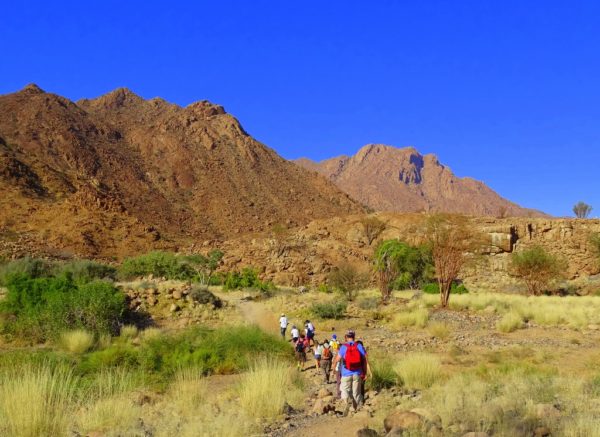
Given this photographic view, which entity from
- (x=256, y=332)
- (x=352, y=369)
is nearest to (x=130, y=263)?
(x=256, y=332)

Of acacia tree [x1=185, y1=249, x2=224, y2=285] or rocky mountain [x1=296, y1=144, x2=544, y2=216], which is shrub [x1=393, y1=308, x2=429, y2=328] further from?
rocky mountain [x1=296, y1=144, x2=544, y2=216]

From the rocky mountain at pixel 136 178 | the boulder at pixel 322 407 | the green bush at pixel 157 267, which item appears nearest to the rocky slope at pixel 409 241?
the green bush at pixel 157 267

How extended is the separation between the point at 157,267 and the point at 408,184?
142890 millimetres

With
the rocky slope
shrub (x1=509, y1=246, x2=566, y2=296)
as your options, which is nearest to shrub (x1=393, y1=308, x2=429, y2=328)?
shrub (x1=509, y1=246, x2=566, y2=296)

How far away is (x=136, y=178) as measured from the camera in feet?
271

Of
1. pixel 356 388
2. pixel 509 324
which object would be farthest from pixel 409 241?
pixel 356 388

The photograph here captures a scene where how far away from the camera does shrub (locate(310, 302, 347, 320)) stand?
83.0 feet

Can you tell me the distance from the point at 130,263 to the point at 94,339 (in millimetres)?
28876

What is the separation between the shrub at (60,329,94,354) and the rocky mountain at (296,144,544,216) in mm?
136403

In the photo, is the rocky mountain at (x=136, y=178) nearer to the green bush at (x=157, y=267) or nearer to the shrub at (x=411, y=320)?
the green bush at (x=157, y=267)

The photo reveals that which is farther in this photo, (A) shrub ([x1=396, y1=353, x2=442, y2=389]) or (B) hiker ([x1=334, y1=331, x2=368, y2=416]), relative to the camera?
(A) shrub ([x1=396, y1=353, x2=442, y2=389])

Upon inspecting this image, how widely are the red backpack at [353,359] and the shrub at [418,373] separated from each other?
7.15 feet

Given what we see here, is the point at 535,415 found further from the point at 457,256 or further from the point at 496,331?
the point at 457,256

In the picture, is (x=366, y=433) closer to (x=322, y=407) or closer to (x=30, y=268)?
(x=322, y=407)
